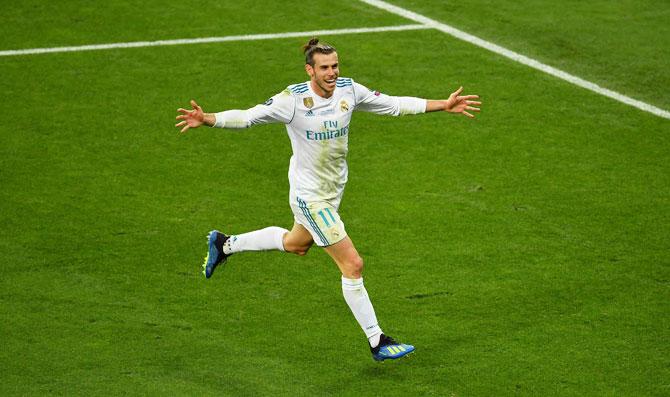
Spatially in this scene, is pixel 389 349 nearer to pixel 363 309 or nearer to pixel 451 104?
pixel 363 309

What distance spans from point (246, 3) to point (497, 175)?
5.84 metres

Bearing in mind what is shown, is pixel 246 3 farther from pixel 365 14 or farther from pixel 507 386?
pixel 507 386

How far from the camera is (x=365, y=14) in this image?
17.5m

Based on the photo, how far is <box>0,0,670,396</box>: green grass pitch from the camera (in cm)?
987

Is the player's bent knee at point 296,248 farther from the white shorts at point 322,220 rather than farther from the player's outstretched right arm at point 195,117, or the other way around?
the player's outstretched right arm at point 195,117

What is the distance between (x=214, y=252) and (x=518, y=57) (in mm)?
6627

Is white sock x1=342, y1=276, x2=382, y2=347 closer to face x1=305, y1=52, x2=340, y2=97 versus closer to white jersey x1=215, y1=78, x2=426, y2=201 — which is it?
white jersey x1=215, y1=78, x2=426, y2=201

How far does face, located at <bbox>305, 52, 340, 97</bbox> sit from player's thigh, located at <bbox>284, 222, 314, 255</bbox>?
1.27m

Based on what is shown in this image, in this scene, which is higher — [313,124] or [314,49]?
[314,49]

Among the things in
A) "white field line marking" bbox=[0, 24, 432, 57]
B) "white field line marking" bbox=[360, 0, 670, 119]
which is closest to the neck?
"white field line marking" bbox=[360, 0, 670, 119]

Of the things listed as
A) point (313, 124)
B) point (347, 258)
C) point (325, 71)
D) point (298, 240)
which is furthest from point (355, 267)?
point (325, 71)

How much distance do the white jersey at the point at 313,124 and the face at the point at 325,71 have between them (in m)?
0.13

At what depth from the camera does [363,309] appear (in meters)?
9.84

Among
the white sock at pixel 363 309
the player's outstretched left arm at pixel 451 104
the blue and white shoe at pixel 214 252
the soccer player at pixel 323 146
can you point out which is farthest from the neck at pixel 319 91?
the blue and white shoe at pixel 214 252
